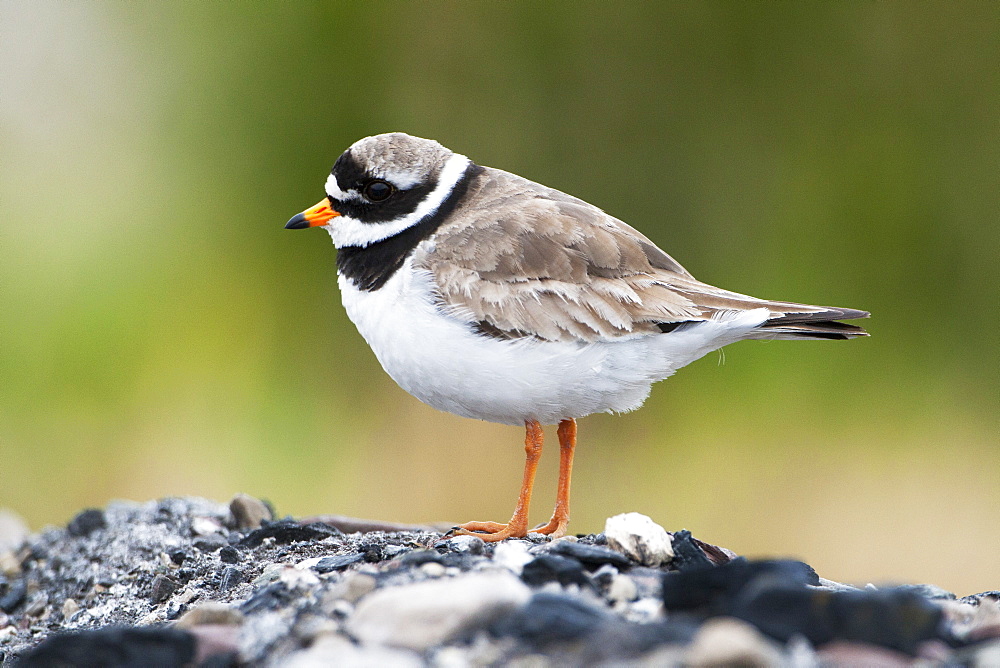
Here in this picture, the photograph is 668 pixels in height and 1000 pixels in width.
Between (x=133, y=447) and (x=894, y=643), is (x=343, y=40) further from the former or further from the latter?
(x=894, y=643)

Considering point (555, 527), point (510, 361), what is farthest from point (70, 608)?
point (510, 361)

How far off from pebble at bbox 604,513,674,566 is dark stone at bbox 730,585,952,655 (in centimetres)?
80

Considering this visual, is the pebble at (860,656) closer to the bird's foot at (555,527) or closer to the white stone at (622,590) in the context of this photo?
the white stone at (622,590)

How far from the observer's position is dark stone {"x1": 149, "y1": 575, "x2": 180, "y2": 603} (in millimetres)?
3904

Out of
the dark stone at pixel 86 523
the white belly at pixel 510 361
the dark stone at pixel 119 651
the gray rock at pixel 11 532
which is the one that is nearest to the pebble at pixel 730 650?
the dark stone at pixel 119 651

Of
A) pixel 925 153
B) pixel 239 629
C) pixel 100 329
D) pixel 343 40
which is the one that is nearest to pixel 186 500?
pixel 239 629

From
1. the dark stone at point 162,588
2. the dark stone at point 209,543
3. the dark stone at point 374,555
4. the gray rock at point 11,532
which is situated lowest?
the gray rock at point 11,532

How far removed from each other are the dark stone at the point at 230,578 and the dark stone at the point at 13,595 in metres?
1.51

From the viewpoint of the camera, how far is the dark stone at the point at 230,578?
3668 millimetres

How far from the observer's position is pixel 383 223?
4.34 meters

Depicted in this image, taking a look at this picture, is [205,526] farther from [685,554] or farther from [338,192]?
[685,554]

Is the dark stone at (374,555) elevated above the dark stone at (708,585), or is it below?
below

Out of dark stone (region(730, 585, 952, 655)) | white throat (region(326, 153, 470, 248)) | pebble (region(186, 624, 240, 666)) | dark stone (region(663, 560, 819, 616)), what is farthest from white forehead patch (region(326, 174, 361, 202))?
dark stone (region(730, 585, 952, 655))

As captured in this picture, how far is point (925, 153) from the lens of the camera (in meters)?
8.07
